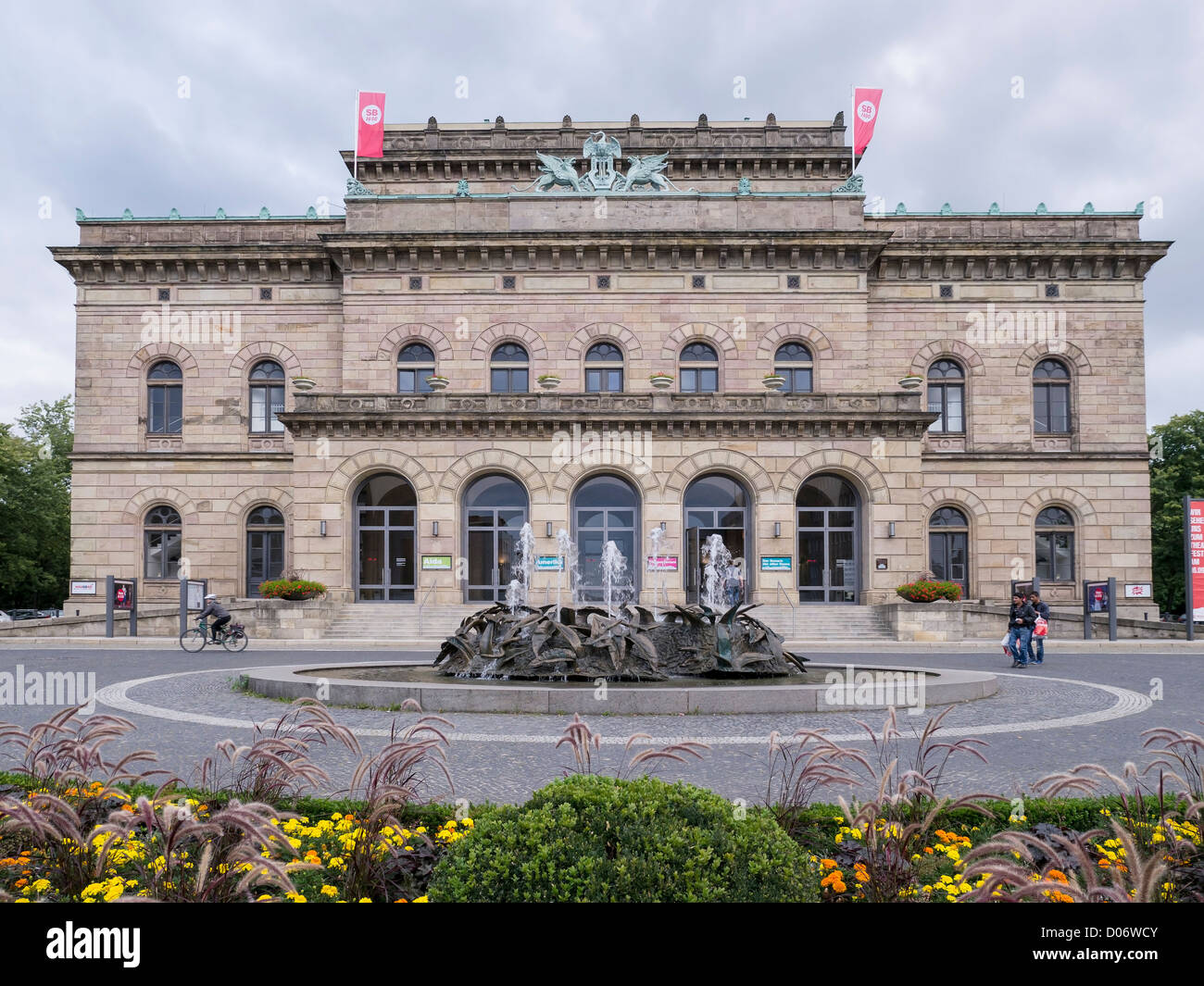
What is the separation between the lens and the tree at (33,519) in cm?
5694

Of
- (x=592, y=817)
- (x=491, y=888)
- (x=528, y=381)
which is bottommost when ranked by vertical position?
(x=491, y=888)

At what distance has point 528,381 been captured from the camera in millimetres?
40031

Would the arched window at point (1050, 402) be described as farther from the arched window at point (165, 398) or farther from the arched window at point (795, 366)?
the arched window at point (165, 398)

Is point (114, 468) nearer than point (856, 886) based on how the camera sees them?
No

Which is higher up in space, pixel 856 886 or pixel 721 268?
pixel 721 268

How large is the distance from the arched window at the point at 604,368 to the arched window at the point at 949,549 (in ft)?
51.9

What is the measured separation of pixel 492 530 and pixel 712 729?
2474cm

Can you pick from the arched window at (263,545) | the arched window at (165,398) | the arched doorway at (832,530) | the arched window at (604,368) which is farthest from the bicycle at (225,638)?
the arched doorway at (832,530)

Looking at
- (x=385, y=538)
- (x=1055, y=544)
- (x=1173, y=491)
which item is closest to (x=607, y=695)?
(x=385, y=538)

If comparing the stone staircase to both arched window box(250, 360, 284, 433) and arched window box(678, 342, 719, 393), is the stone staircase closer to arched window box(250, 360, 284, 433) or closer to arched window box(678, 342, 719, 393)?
arched window box(678, 342, 719, 393)

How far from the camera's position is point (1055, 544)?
133 ft

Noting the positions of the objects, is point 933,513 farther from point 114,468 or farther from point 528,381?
Answer: point 114,468

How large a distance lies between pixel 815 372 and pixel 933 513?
854cm

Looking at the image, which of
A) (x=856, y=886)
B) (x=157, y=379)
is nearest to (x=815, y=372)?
(x=157, y=379)
